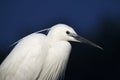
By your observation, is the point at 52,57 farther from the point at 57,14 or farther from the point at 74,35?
the point at 57,14

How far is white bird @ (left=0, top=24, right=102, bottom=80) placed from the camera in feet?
3.33

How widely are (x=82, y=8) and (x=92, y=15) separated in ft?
0.24

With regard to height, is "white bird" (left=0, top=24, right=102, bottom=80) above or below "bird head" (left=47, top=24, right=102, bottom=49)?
below

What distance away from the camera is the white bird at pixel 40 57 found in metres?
1.02

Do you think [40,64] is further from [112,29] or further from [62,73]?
[112,29]

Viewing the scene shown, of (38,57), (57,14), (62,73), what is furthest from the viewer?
(57,14)

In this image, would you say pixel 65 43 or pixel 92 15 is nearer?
pixel 65 43

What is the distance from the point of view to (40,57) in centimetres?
102

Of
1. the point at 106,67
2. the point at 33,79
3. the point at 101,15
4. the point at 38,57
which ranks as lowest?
the point at 106,67

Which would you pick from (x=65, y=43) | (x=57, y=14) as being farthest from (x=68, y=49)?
(x=57, y=14)

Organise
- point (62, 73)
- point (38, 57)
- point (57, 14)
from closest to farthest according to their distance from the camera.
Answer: point (38, 57), point (62, 73), point (57, 14)

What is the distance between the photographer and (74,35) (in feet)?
3.53

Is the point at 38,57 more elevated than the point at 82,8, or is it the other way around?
the point at 82,8

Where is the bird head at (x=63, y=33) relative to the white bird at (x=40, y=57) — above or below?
above
